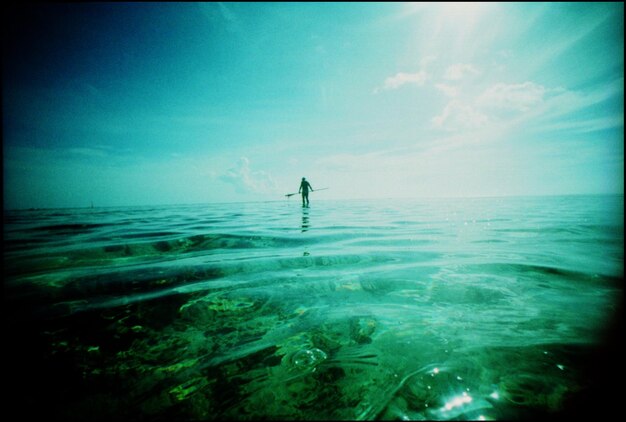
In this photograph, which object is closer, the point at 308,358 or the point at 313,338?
the point at 308,358

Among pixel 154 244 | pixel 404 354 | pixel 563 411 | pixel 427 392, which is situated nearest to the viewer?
pixel 563 411

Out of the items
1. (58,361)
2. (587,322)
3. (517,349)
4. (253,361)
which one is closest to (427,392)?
(517,349)

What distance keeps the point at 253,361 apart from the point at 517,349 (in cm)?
209

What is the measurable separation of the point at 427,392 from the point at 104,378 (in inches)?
89.7

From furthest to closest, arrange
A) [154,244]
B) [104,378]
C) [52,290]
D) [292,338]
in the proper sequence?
1. [154,244]
2. [52,290]
3. [292,338]
4. [104,378]

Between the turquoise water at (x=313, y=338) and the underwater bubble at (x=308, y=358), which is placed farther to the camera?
the underwater bubble at (x=308, y=358)

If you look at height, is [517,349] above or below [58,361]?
above

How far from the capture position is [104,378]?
1.70 meters

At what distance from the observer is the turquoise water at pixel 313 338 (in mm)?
1423

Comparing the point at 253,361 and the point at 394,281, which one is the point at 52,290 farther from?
the point at 394,281

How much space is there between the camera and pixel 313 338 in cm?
208

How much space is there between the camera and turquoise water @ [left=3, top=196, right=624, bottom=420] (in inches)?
56.0

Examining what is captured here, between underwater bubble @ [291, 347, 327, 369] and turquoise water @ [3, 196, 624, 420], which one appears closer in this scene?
turquoise water @ [3, 196, 624, 420]

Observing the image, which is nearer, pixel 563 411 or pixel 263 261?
pixel 563 411
